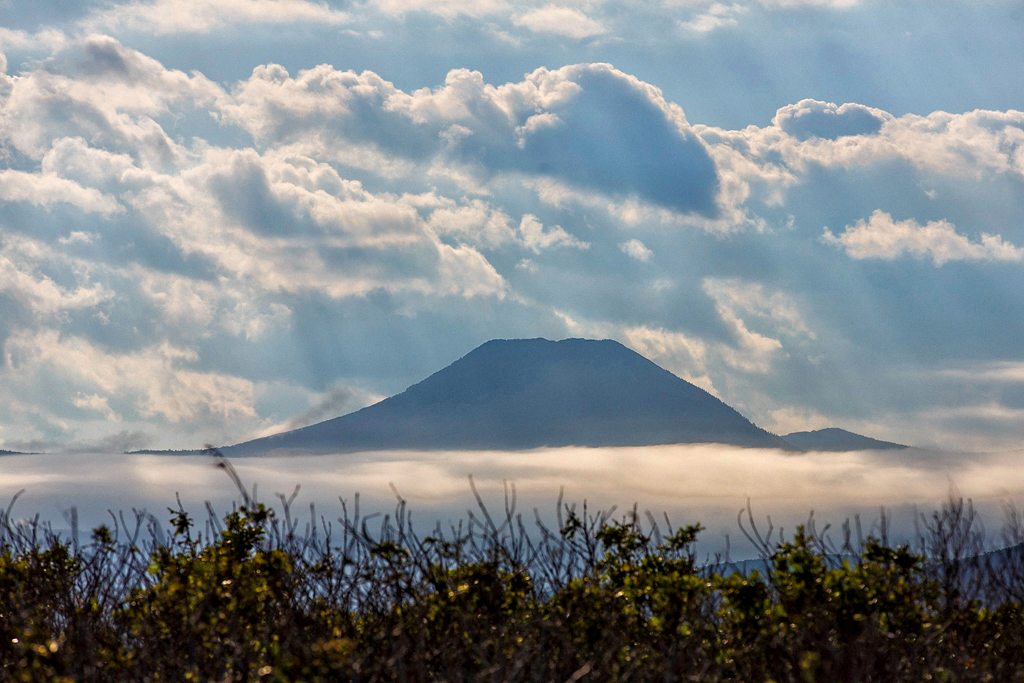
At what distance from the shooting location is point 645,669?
10.0m

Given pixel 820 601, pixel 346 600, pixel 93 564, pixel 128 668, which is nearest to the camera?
pixel 128 668

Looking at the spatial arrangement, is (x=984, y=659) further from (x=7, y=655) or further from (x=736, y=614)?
(x=7, y=655)

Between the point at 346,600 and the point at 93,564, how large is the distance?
4.63m

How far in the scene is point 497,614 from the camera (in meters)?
11.8

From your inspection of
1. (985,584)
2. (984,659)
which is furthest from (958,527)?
(984,659)

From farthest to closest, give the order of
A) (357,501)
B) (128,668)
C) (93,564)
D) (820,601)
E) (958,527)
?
1. (958,527)
2. (93,564)
3. (357,501)
4. (820,601)
5. (128,668)

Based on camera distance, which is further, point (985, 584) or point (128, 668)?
point (985, 584)

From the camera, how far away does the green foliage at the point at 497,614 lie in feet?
32.0

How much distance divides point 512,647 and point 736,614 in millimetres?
2942

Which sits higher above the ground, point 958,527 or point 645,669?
point 958,527

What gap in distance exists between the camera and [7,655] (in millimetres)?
11766

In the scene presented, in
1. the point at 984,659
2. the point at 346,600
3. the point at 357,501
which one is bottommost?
the point at 984,659

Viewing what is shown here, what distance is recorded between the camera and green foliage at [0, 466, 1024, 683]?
9766 mm

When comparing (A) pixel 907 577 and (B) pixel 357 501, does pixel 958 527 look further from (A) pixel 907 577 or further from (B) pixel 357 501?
Answer: (B) pixel 357 501
